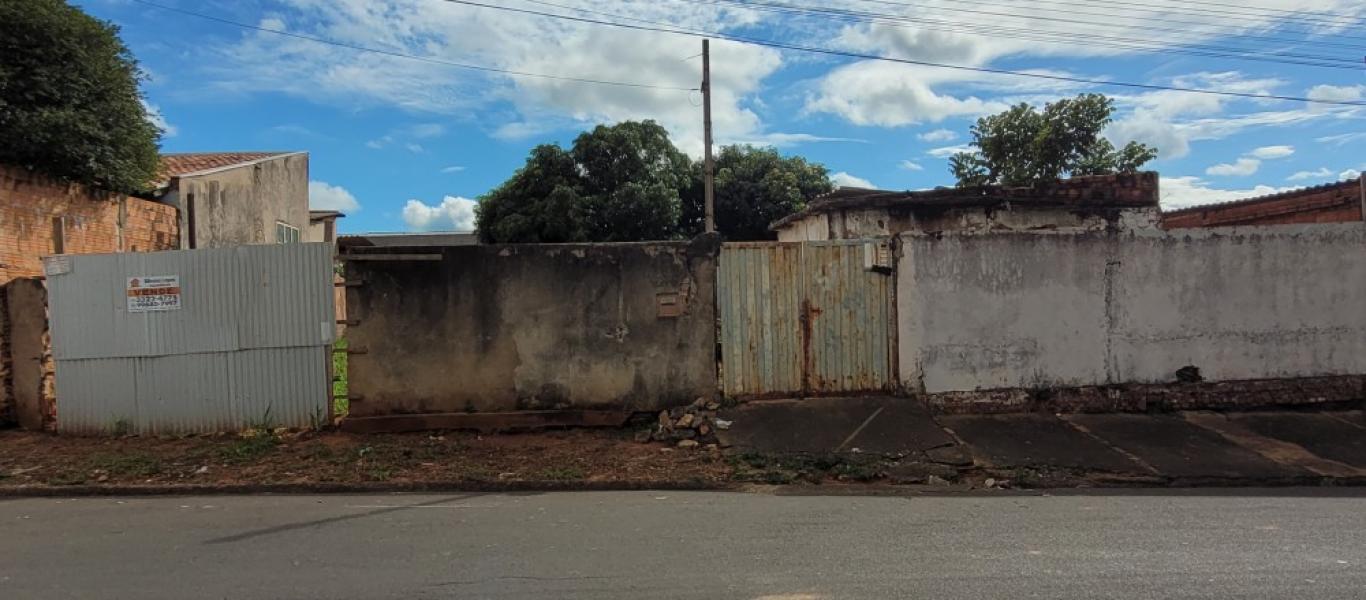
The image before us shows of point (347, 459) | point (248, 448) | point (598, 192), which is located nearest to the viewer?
point (347, 459)

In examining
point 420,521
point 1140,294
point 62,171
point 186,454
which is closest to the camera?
point 420,521

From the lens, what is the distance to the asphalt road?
3984 millimetres

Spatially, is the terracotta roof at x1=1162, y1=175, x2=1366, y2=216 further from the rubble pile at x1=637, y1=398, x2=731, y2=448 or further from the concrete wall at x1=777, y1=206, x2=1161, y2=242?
the rubble pile at x1=637, y1=398, x2=731, y2=448

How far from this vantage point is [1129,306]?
8.84m

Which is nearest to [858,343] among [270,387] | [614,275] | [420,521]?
[614,275]

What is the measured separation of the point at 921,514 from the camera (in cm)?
555

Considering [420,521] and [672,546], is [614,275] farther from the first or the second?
[672,546]

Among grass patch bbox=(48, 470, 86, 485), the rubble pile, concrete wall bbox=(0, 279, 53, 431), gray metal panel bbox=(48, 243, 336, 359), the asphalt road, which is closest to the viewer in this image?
the asphalt road

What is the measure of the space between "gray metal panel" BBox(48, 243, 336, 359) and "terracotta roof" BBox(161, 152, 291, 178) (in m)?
5.60

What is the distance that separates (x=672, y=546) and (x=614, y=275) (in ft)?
14.0

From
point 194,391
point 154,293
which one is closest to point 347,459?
point 194,391

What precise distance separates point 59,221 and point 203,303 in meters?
3.57

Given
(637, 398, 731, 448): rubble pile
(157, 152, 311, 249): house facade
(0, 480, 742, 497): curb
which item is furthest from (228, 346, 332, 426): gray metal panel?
(157, 152, 311, 249): house facade

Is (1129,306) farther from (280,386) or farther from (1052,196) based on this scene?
(280,386)
